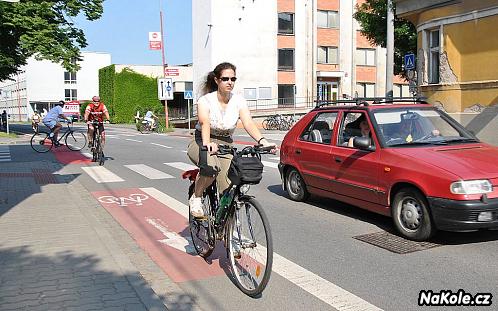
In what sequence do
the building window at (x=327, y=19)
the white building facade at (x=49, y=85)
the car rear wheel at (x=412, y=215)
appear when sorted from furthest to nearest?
the white building facade at (x=49, y=85), the building window at (x=327, y=19), the car rear wheel at (x=412, y=215)

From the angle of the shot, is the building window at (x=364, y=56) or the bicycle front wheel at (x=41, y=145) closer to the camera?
the bicycle front wheel at (x=41, y=145)

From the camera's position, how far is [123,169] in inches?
538

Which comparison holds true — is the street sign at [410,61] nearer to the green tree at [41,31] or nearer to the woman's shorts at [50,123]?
the woman's shorts at [50,123]

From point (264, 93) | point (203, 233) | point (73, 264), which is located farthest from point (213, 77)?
point (264, 93)

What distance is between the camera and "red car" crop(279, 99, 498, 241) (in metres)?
5.46

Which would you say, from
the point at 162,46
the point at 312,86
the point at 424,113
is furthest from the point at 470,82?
the point at 312,86

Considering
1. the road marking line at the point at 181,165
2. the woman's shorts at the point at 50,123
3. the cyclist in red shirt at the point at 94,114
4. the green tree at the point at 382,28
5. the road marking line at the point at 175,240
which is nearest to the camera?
the road marking line at the point at 175,240

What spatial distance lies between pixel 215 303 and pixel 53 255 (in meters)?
2.13

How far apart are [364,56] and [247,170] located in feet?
142

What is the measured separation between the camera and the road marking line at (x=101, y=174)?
1168cm

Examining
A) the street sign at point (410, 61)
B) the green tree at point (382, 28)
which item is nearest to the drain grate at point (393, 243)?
the street sign at point (410, 61)

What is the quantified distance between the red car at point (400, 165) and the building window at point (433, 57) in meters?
9.44

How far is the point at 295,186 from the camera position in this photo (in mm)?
8648

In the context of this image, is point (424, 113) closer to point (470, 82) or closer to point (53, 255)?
point (53, 255)
